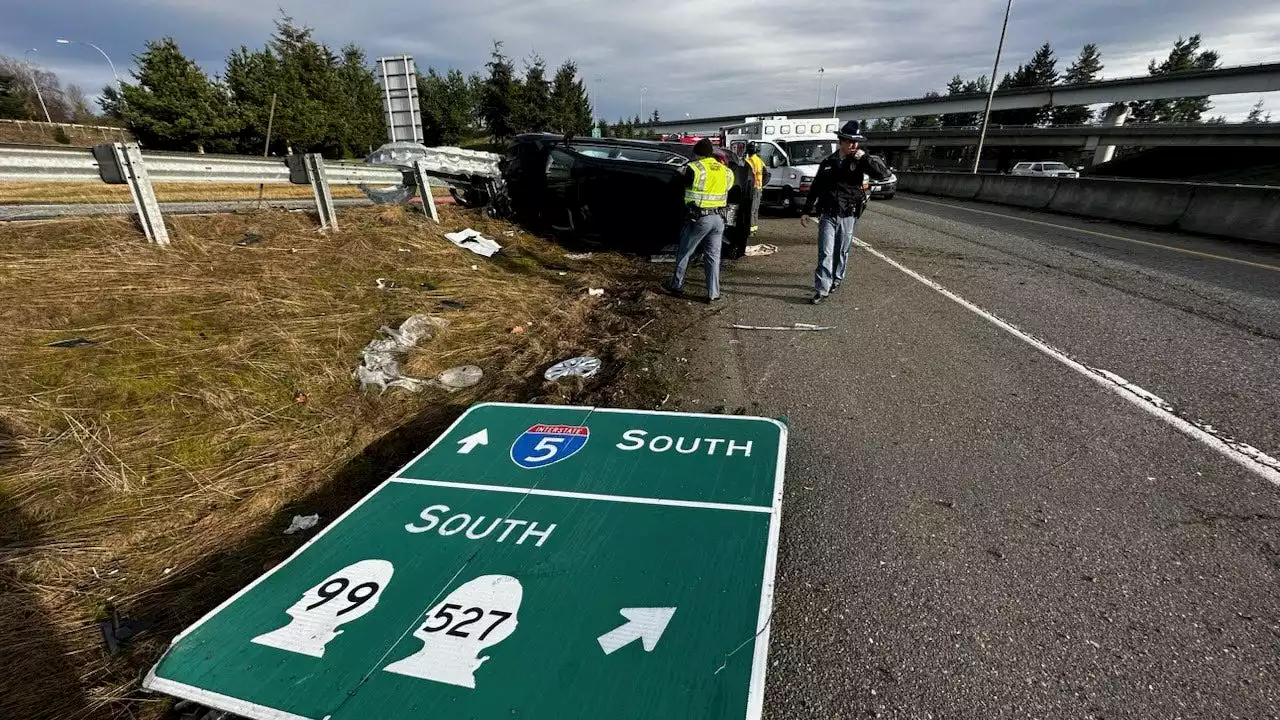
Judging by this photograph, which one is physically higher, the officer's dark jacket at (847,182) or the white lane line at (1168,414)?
the officer's dark jacket at (847,182)

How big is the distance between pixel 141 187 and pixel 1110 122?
63.6 m

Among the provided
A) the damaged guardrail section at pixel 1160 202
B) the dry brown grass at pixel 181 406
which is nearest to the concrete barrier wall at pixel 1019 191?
the damaged guardrail section at pixel 1160 202

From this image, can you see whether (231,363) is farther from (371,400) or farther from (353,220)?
(353,220)

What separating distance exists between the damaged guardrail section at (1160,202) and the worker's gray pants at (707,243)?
33.7 ft

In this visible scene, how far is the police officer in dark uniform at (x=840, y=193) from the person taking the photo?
5.89 m

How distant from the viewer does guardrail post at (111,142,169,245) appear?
5.12 metres

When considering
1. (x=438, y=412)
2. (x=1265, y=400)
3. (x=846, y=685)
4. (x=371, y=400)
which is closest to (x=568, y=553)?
(x=846, y=685)

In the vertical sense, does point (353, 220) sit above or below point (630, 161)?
below

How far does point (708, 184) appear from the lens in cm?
583

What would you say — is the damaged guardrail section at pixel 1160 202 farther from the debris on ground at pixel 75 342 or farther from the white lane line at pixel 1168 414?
the debris on ground at pixel 75 342

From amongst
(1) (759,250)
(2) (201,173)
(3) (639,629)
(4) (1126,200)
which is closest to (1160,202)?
(4) (1126,200)

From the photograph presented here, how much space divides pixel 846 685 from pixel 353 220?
317 inches

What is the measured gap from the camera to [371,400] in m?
3.80

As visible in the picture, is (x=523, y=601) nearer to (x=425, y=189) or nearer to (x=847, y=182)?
(x=847, y=182)
